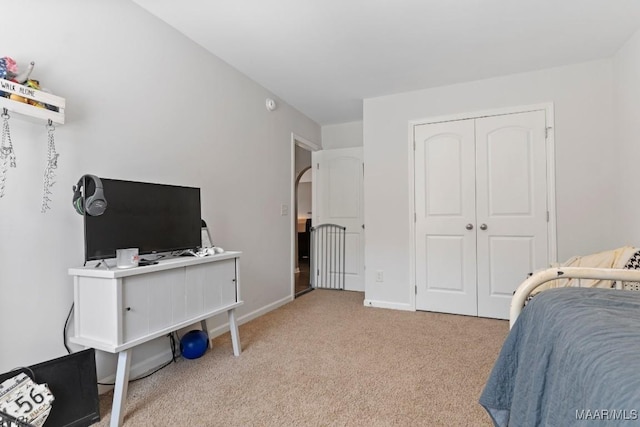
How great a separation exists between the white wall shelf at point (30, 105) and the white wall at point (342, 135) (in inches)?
134

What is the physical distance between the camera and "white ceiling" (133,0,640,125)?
2027 millimetres

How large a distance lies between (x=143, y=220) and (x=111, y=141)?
0.52 m

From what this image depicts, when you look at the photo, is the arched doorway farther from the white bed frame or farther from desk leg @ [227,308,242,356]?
the white bed frame

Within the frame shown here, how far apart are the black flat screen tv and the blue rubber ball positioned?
0.62m

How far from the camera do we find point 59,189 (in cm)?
162

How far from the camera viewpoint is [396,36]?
2352mm

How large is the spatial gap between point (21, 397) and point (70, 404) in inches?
9.9

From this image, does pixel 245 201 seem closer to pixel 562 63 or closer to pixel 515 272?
pixel 515 272

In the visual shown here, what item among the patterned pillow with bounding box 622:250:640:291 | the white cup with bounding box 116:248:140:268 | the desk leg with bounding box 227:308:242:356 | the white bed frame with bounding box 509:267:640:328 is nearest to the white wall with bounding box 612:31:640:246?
the patterned pillow with bounding box 622:250:640:291

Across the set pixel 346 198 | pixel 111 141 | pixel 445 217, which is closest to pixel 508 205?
pixel 445 217

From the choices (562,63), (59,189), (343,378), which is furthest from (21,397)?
(562,63)

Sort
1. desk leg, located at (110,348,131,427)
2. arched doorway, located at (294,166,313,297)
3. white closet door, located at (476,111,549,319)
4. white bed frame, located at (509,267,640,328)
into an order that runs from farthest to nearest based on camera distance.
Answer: arched doorway, located at (294,166,313,297) → white closet door, located at (476,111,549,319) → desk leg, located at (110,348,131,427) → white bed frame, located at (509,267,640,328)

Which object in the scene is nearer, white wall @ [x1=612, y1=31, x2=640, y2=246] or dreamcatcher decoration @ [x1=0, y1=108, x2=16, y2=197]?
dreamcatcher decoration @ [x1=0, y1=108, x2=16, y2=197]

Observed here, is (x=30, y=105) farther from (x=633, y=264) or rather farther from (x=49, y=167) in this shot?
(x=633, y=264)
